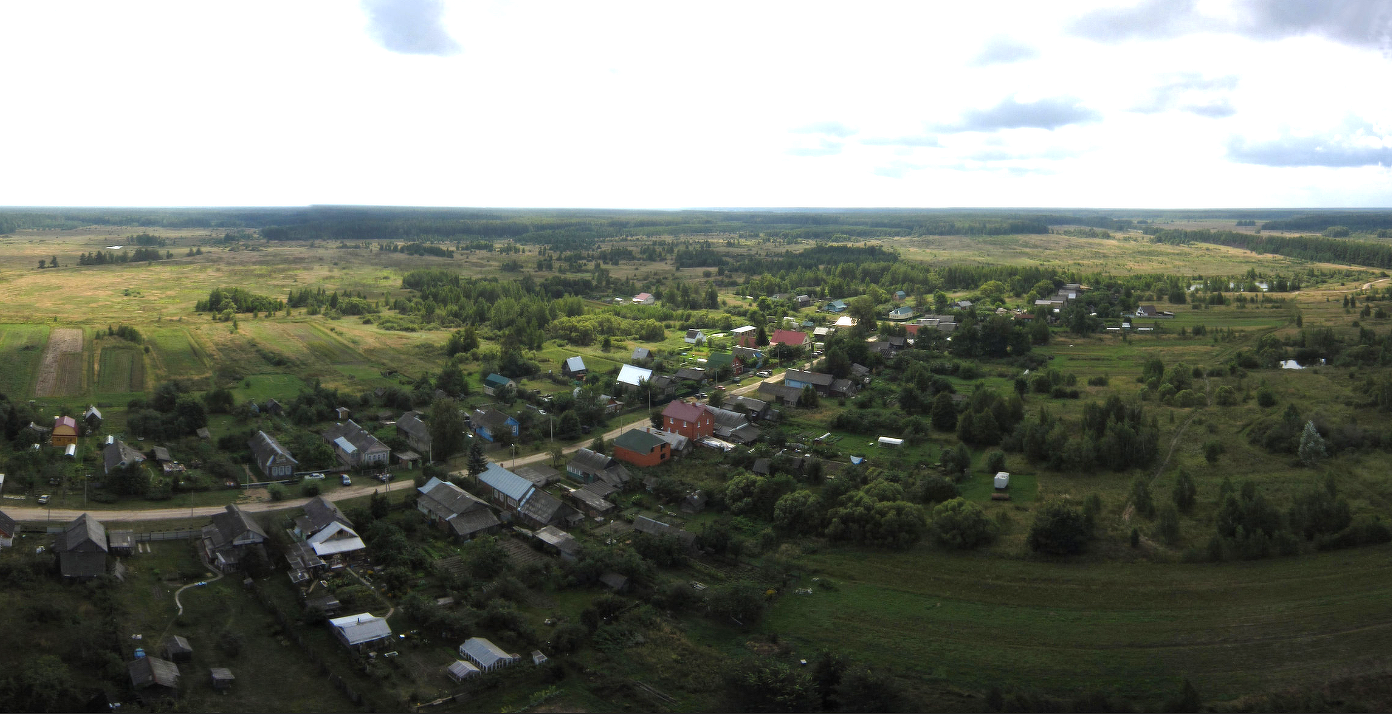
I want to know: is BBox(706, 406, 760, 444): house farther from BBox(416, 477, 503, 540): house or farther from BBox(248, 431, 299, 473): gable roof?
BBox(248, 431, 299, 473): gable roof

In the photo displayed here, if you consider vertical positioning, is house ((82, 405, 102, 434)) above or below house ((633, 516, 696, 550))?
above

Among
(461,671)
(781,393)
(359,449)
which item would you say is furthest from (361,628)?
(781,393)

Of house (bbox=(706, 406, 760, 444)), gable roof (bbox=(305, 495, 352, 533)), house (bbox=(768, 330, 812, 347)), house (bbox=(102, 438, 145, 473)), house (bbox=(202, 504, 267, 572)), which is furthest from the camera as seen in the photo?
house (bbox=(768, 330, 812, 347))

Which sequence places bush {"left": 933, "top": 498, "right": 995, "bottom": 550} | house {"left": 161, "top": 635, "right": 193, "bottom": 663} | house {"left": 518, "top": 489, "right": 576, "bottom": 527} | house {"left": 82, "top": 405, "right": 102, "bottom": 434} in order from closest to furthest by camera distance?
1. house {"left": 161, "top": 635, "right": 193, "bottom": 663}
2. bush {"left": 933, "top": 498, "right": 995, "bottom": 550}
3. house {"left": 518, "top": 489, "right": 576, "bottom": 527}
4. house {"left": 82, "top": 405, "right": 102, "bottom": 434}

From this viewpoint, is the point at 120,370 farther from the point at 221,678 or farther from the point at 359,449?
the point at 221,678

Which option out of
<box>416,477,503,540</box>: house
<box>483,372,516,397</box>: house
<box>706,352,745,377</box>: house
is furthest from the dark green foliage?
<box>483,372,516,397</box>: house

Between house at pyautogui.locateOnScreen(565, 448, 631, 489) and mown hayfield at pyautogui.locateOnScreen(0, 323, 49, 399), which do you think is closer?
house at pyautogui.locateOnScreen(565, 448, 631, 489)

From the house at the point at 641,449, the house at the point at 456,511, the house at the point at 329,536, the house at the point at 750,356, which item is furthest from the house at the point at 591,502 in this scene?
→ the house at the point at 750,356
